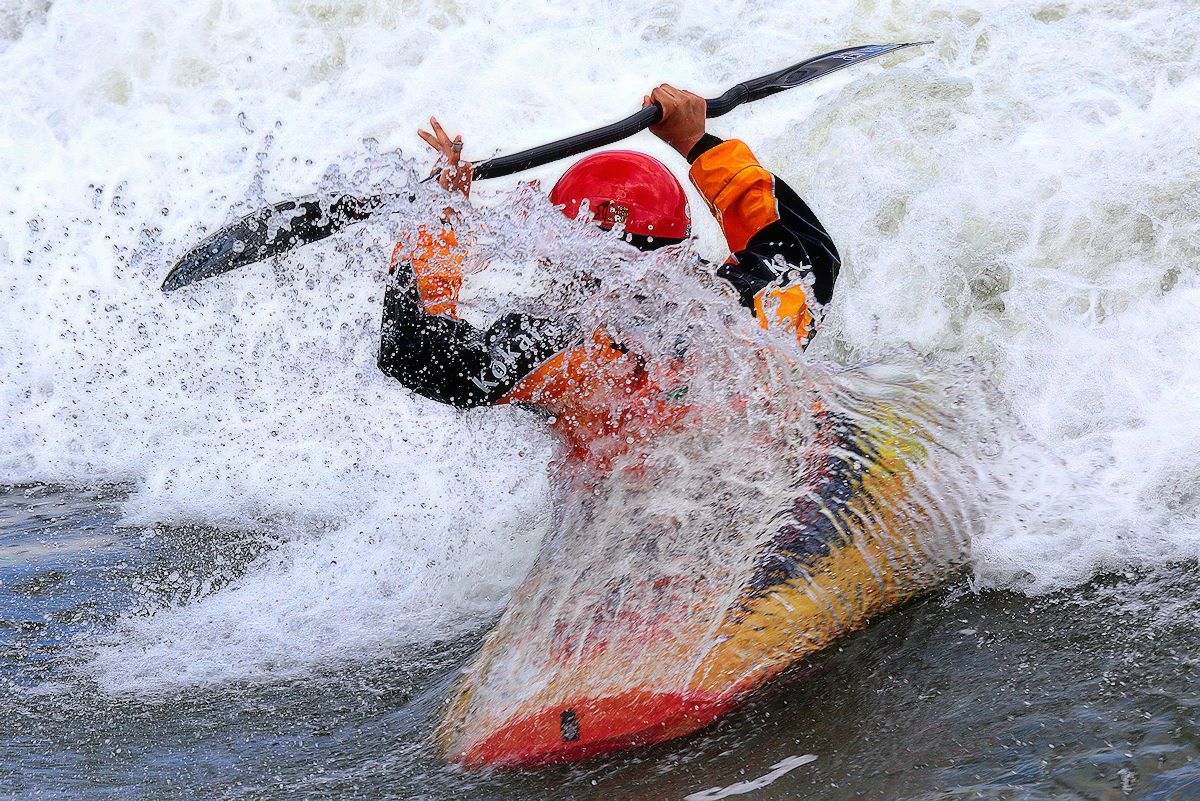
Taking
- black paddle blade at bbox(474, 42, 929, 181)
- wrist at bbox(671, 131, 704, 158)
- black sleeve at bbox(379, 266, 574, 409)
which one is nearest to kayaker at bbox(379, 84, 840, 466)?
black sleeve at bbox(379, 266, 574, 409)

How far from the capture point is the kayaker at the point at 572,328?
3098mm

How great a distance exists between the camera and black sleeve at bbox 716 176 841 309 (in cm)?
328

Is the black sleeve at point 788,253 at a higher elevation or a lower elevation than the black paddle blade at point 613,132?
lower

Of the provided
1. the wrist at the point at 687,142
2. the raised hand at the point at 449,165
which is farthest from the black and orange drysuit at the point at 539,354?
the wrist at the point at 687,142

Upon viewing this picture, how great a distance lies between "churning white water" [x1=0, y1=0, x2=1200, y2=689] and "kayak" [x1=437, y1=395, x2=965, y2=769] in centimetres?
34

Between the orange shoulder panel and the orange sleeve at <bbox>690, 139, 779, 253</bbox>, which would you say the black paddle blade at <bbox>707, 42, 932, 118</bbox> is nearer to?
the orange sleeve at <bbox>690, 139, 779, 253</bbox>

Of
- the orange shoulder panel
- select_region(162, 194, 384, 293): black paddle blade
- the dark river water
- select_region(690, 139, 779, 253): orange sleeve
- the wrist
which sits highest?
select_region(162, 194, 384, 293): black paddle blade

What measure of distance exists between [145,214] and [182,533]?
3.66 meters

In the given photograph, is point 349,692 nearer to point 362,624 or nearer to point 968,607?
point 362,624

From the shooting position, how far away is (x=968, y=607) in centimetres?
310

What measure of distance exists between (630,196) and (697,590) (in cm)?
106

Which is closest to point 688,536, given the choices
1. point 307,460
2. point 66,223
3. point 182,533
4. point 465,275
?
point 465,275

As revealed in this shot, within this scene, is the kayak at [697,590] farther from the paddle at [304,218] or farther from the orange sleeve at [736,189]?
the paddle at [304,218]

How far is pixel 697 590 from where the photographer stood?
9.77 ft
